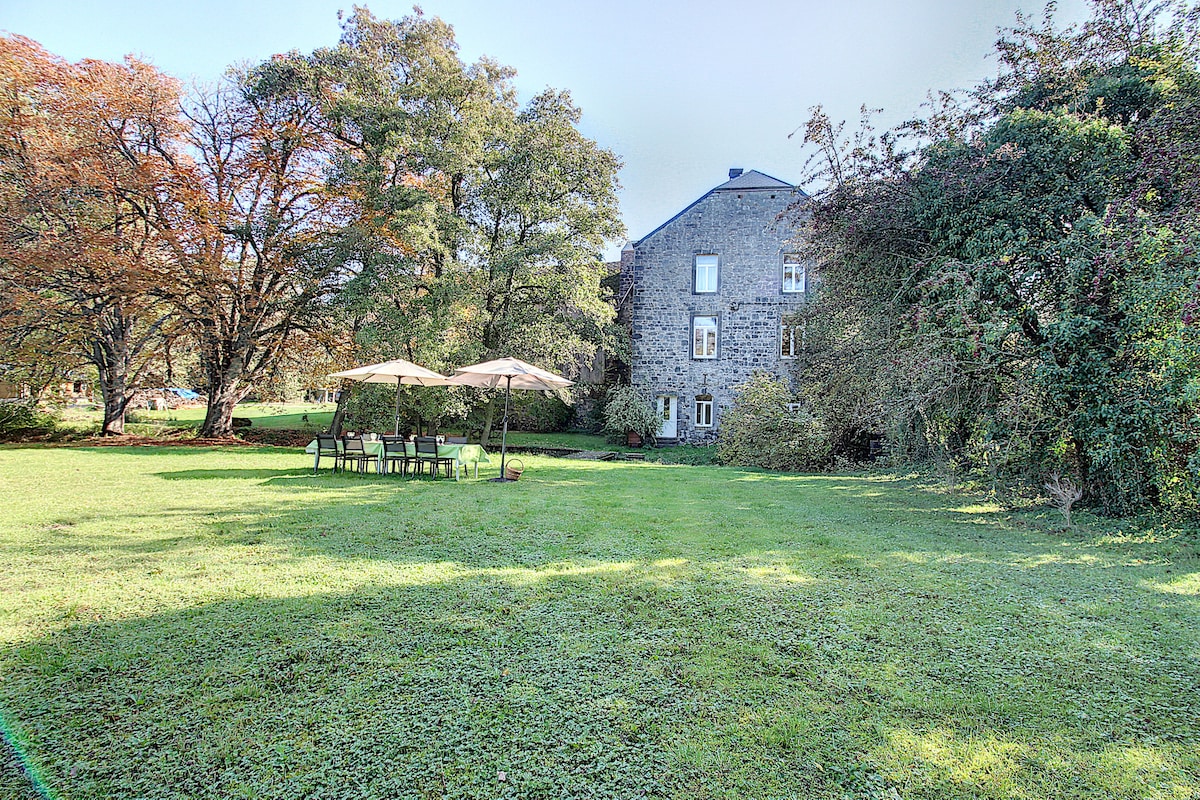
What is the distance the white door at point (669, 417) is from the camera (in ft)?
71.1

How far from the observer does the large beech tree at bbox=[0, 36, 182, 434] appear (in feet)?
45.3

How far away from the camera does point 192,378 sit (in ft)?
69.0

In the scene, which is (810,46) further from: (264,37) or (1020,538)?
(264,37)

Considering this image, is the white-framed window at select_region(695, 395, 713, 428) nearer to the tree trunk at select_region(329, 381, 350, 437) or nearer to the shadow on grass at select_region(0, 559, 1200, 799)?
the tree trunk at select_region(329, 381, 350, 437)

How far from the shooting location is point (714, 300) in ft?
70.7

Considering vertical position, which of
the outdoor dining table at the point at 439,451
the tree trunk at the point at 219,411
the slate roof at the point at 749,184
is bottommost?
the outdoor dining table at the point at 439,451

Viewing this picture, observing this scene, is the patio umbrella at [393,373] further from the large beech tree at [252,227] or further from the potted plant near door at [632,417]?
the potted plant near door at [632,417]

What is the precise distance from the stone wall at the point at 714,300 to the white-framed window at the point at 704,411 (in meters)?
0.17

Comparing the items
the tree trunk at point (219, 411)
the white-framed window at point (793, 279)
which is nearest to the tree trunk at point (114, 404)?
the tree trunk at point (219, 411)

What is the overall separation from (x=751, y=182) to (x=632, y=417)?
9.97 metres

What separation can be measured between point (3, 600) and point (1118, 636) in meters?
8.06

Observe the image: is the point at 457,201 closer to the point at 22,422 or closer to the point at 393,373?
the point at 393,373

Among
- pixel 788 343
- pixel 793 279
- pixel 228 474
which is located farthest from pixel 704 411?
pixel 228 474

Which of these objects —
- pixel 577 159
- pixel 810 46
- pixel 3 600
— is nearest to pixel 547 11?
pixel 810 46
